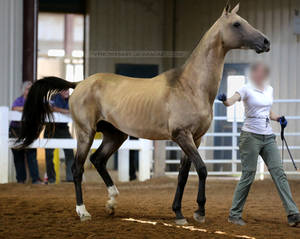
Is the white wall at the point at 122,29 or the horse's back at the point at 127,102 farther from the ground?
the white wall at the point at 122,29

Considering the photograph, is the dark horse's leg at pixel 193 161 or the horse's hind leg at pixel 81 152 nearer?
the dark horse's leg at pixel 193 161

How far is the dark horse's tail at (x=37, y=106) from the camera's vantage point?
5.57 meters

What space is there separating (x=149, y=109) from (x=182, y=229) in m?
1.23

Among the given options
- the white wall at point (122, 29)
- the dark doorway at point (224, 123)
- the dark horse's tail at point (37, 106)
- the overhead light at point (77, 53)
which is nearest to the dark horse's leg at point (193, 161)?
the dark horse's tail at point (37, 106)

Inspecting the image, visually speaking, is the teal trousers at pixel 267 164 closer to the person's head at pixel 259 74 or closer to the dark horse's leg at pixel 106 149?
the person's head at pixel 259 74

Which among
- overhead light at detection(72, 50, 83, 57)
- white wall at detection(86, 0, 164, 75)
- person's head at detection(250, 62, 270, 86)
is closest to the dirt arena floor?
person's head at detection(250, 62, 270, 86)

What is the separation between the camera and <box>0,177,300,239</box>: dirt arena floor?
4188 millimetres

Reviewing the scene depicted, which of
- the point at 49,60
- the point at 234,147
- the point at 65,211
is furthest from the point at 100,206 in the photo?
the point at 49,60

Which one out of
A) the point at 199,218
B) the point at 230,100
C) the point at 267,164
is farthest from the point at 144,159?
the point at 230,100

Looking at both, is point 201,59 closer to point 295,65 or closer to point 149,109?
point 149,109

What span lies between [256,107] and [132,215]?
1.72 m

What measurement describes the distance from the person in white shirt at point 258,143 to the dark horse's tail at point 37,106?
2.10 metres

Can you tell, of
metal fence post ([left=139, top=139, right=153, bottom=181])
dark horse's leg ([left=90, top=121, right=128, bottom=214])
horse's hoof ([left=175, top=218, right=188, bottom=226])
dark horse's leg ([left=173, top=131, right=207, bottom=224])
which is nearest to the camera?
dark horse's leg ([left=173, top=131, right=207, bottom=224])

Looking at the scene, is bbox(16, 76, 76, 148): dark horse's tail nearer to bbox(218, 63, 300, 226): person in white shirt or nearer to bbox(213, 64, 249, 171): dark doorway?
bbox(218, 63, 300, 226): person in white shirt
